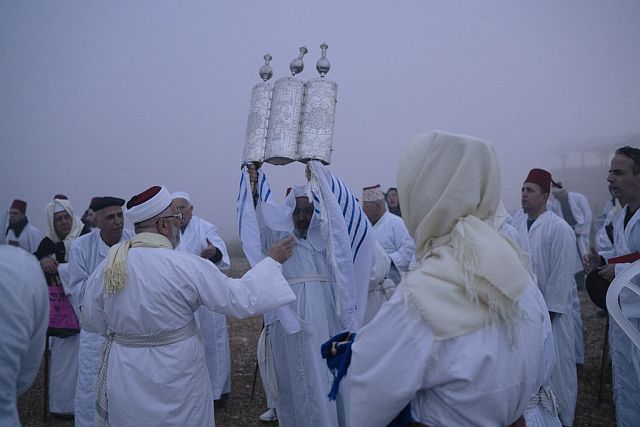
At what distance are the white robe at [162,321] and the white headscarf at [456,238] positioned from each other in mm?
1384

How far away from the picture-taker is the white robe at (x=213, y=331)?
218 inches

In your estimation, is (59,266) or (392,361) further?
(59,266)

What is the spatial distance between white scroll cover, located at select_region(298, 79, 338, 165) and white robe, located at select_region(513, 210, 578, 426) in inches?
107

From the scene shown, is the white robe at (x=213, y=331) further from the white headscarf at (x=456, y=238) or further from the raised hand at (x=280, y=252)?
the white headscarf at (x=456, y=238)

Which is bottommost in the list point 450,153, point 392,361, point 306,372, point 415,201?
point 306,372

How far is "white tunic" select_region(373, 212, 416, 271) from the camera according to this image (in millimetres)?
5773

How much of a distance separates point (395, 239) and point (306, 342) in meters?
2.71

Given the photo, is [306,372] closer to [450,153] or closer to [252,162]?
[252,162]

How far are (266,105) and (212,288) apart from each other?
1516mm

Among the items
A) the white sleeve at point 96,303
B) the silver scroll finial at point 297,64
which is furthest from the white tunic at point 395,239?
the white sleeve at point 96,303

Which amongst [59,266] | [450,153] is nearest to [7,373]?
[450,153]

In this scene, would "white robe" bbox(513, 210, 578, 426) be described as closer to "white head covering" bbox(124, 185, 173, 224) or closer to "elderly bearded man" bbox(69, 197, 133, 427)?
"white head covering" bbox(124, 185, 173, 224)

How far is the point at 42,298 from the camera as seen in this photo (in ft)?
5.96

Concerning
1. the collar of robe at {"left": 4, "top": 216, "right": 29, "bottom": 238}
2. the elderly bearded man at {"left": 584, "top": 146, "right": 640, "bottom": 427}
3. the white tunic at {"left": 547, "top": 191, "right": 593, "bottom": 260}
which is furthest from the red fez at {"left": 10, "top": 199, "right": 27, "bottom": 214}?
the white tunic at {"left": 547, "top": 191, "right": 593, "bottom": 260}
